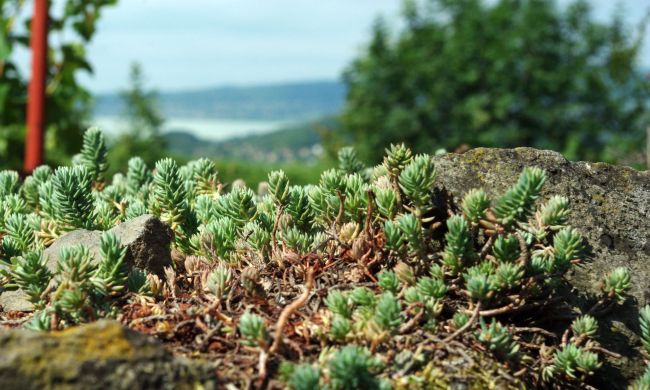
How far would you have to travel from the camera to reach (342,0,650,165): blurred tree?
3784 centimetres

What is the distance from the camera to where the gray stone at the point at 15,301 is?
318 centimetres

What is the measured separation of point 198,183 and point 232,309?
164cm

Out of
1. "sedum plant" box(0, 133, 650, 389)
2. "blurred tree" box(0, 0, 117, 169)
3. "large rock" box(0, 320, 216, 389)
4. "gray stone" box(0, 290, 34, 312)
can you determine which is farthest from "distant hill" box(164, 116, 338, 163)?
"large rock" box(0, 320, 216, 389)

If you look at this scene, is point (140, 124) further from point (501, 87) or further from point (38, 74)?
point (38, 74)

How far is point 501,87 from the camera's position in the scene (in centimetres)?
3772

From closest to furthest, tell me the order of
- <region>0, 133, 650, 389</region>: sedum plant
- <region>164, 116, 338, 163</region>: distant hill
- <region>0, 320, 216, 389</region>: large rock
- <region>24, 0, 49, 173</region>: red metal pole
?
<region>0, 320, 216, 389</region>: large rock, <region>0, 133, 650, 389</region>: sedum plant, <region>24, 0, 49, 173</region>: red metal pole, <region>164, 116, 338, 163</region>: distant hill

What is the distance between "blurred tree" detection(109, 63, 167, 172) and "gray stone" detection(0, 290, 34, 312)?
29249 millimetres

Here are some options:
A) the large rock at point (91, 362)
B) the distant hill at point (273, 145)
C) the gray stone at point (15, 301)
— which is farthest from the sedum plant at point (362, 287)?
the distant hill at point (273, 145)

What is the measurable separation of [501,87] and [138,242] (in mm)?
36456

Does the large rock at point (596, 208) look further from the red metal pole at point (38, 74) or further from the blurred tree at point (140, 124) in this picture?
the blurred tree at point (140, 124)

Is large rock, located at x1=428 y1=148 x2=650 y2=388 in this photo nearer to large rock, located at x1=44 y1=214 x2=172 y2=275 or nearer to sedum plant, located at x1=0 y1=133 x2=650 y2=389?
sedum plant, located at x1=0 y1=133 x2=650 y2=389

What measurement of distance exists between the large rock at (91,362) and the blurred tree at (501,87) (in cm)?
3497

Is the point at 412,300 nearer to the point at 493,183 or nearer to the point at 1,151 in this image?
the point at 493,183

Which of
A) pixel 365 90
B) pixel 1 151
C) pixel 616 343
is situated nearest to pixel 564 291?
pixel 616 343
